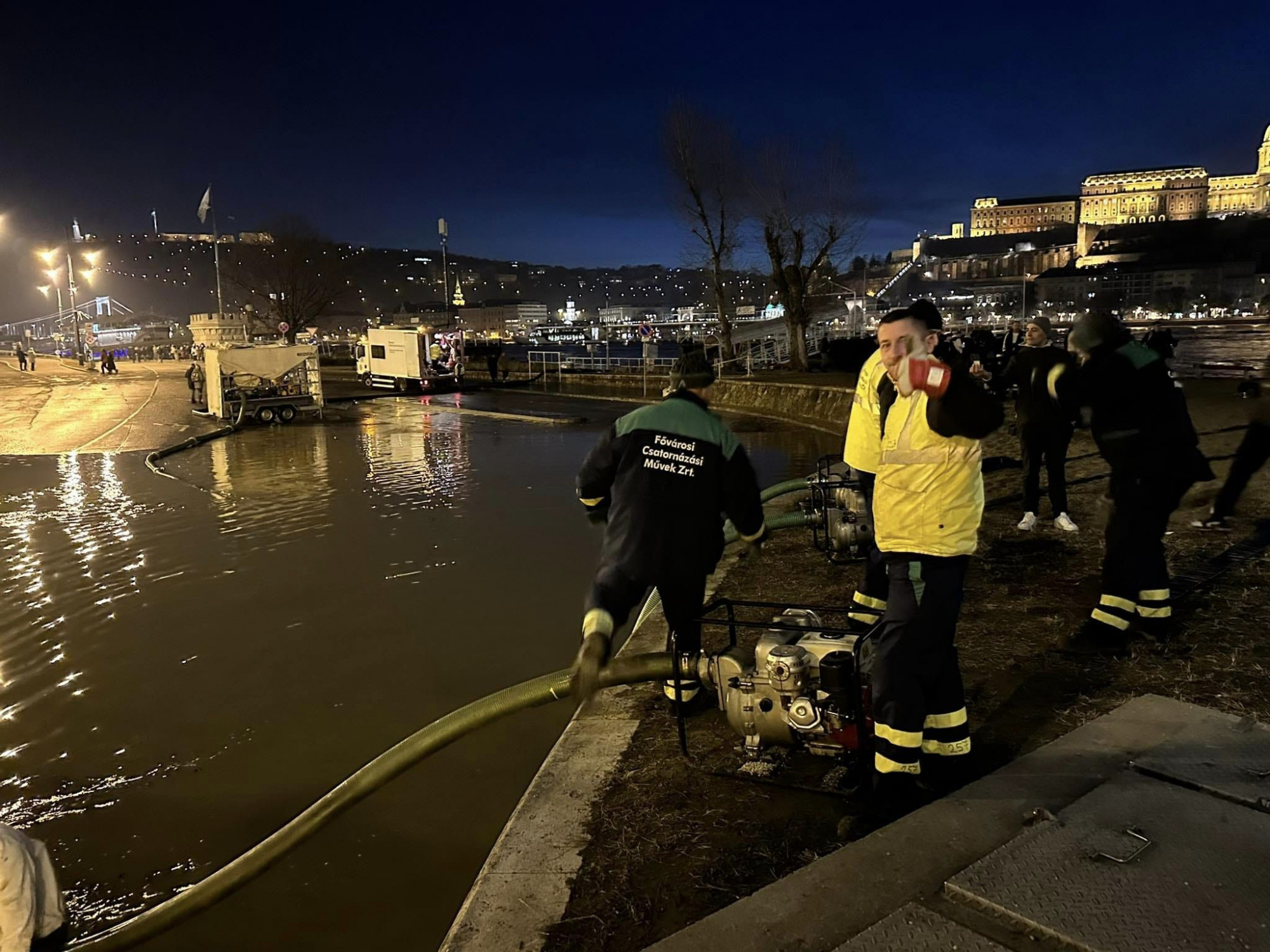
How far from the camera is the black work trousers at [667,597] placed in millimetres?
3977

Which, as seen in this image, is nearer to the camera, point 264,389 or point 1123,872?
point 1123,872

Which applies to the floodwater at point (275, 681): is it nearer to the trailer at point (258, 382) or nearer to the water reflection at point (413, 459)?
the water reflection at point (413, 459)

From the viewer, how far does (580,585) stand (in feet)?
27.6

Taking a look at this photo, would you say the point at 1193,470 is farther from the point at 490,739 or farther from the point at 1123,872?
the point at 490,739

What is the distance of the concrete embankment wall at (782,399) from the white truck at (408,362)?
23.9 ft

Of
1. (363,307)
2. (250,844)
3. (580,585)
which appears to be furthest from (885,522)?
(363,307)

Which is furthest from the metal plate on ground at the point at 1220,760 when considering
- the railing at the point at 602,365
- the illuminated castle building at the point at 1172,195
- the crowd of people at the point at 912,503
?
the illuminated castle building at the point at 1172,195

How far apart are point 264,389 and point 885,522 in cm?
2561

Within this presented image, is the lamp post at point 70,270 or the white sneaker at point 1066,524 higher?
the lamp post at point 70,270

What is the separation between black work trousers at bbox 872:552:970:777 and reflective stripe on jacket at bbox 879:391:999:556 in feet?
0.22

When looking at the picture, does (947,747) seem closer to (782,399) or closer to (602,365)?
(782,399)

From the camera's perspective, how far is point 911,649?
3369mm

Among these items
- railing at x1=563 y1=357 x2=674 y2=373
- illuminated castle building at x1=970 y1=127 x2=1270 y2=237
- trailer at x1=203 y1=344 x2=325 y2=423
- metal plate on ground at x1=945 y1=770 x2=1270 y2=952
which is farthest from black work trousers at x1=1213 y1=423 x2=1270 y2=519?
illuminated castle building at x1=970 y1=127 x2=1270 y2=237

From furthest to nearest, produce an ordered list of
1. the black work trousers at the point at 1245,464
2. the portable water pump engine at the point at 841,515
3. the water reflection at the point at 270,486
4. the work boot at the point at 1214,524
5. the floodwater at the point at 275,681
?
the water reflection at the point at 270,486
the work boot at the point at 1214,524
the black work trousers at the point at 1245,464
the portable water pump engine at the point at 841,515
the floodwater at the point at 275,681
